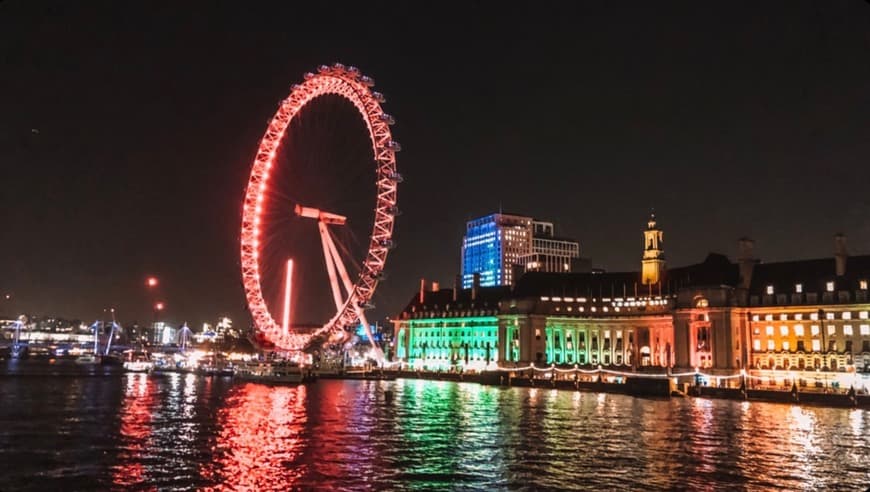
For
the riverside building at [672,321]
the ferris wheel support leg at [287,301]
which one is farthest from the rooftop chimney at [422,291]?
the ferris wheel support leg at [287,301]

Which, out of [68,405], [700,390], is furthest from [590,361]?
[68,405]

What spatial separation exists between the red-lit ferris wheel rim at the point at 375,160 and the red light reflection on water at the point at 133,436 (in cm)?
2179

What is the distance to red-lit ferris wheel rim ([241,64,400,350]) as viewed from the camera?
89.4 m

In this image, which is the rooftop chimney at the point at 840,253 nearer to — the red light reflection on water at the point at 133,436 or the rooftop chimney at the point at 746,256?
the rooftop chimney at the point at 746,256

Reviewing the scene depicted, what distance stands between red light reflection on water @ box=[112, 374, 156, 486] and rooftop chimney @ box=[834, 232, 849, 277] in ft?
311

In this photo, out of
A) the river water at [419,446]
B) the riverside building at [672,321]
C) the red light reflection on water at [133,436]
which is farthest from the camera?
the riverside building at [672,321]

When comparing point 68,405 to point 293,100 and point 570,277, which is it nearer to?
point 293,100

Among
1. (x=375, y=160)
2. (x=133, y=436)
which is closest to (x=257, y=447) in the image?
(x=133, y=436)

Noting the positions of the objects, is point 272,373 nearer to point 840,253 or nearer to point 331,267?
point 331,267

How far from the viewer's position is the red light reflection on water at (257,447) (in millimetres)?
33281

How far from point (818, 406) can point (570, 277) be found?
79.9 m

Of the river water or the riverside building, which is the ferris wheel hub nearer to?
the river water

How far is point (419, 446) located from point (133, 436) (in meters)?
17.9

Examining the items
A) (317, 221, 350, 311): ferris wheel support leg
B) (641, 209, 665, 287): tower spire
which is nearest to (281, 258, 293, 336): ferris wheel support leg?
(317, 221, 350, 311): ferris wheel support leg
